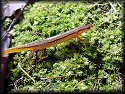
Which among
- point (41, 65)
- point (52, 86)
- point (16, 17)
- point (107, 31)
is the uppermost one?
point (16, 17)

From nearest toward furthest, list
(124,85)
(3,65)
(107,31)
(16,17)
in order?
(124,85)
(3,65)
(107,31)
(16,17)

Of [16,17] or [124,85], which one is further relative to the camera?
[16,17]

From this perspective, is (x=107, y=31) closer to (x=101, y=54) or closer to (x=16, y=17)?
(x=101, y=54)

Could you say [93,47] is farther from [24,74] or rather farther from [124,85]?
[24,74]

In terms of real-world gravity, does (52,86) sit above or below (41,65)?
below

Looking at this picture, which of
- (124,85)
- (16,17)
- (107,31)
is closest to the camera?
(124,85)

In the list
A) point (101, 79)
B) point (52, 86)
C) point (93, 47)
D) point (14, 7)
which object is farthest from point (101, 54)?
point (14, 7)

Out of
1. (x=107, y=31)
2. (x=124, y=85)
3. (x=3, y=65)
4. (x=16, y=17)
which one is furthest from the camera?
(x=16, y=17)

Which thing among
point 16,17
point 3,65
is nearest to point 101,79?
point 3,65

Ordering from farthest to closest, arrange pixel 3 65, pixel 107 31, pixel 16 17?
pixel 16 17
pixel 107 31
pixel 3 65
